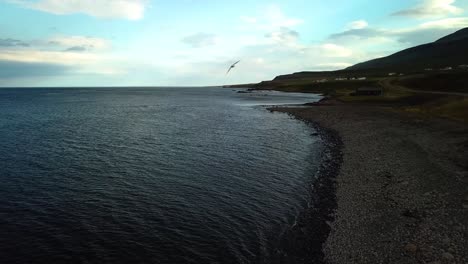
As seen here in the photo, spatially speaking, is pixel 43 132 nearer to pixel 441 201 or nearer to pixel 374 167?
pixel 374 167

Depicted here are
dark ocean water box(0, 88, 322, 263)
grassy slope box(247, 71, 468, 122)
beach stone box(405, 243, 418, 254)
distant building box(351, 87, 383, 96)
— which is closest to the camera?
beach stone box(405, 243, 418, 254)

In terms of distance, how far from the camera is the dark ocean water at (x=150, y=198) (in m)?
22.9

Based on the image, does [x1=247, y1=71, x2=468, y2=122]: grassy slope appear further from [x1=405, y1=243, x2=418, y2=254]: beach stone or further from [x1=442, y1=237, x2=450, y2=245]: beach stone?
[x1=405, y1=243, x2=418, y2=254]: beach stone

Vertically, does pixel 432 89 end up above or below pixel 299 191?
above

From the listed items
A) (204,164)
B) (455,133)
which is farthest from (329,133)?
(204,164)

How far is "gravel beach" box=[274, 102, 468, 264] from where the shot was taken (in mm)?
21766

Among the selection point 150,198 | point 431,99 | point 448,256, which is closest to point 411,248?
point 448,256

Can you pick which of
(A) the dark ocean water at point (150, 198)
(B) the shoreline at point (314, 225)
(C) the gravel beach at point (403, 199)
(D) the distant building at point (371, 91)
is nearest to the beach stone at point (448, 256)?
(C) the gravel beach at point (403, 199)

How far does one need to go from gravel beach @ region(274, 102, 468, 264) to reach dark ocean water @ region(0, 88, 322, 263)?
4489mm

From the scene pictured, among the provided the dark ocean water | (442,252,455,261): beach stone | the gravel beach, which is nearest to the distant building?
the gravel beach

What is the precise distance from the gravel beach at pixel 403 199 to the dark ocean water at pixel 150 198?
14.7ft

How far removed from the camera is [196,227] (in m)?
26.3

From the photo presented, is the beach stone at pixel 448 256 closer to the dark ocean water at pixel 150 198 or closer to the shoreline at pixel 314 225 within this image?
the shoreline at pixel 314 225

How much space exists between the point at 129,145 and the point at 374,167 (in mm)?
38317
